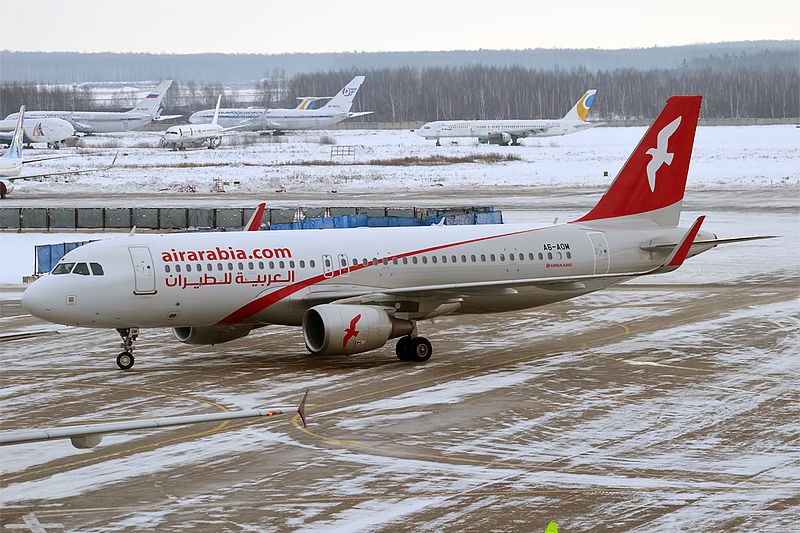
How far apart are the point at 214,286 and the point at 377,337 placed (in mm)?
4394

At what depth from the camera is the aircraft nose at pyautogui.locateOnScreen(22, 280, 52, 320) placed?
31.8 meters

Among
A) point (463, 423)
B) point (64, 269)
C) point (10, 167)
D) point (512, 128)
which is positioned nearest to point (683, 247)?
point (463, 423)

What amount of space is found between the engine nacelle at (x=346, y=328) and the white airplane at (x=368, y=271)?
0.13 feet

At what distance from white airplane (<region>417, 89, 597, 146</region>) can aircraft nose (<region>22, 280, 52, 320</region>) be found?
137826mm

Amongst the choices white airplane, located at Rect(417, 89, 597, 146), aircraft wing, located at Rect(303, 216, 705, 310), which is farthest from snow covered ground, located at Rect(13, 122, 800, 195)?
aircraft wing, located at Rect(303, 216, 705, 310)

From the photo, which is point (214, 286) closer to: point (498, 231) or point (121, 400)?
point (121, 400)

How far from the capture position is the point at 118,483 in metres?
21.5

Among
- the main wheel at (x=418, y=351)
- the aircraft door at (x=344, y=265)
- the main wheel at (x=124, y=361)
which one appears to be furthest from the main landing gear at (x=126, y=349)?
the main wheel at (x=418, y=351)

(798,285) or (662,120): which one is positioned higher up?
(662,120)

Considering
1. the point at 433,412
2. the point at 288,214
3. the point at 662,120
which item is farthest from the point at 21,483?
the point at 288,214

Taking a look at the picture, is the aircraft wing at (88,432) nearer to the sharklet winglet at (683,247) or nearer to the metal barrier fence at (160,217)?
the sharklet winglet at (683,247)

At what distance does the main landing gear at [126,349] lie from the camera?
109 feet

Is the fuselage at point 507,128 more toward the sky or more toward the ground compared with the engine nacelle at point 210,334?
more toward the sky

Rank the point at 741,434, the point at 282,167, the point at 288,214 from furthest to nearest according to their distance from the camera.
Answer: the point at 282,167 → the point at 288,214 → the point at 741,434
